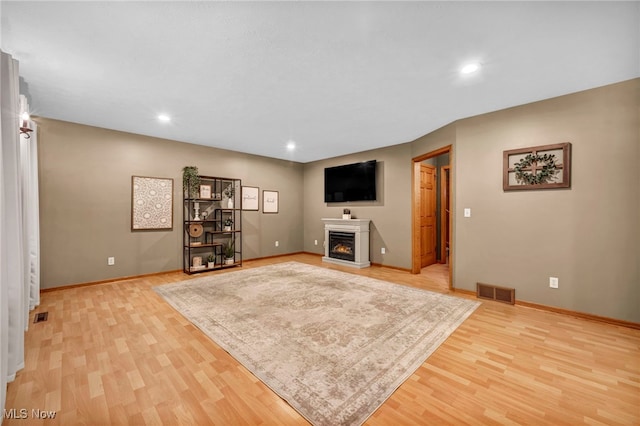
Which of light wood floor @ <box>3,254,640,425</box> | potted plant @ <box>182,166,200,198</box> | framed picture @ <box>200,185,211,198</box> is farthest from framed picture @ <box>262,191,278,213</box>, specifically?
light wood floor @ <box>3,254,640,425</box>

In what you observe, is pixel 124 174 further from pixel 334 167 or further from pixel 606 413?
pixel 606 413

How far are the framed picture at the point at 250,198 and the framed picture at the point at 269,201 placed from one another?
229mm

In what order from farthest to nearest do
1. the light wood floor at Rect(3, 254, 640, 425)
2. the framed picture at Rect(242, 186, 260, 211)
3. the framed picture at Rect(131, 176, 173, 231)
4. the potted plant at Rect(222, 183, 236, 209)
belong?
the framed picture at Rect(242, 186, 260, 211)
the potted plant at Rect(222, 183, 236, 209)
the framed picture at Rect(131, 176, 173, 231)
the light wood floor at Rect(3, 254, 640, 425)

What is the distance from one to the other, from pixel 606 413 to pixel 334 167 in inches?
216

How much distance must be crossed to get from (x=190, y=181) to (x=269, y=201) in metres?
2.02

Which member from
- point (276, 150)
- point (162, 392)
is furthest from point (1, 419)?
point (276, 150)

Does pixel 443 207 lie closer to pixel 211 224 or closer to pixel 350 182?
pixel 350 182

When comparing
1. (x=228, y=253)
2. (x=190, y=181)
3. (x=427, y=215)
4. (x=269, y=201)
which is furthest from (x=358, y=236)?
(x=190, y=181)

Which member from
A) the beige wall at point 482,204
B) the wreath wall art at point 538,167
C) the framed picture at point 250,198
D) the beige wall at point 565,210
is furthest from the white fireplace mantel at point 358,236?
the wreath wall art at point 538,167

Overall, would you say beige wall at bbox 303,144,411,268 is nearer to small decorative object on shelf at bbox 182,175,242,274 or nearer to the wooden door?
the wooden door

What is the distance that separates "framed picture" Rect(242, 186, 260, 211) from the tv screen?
5.70 ft

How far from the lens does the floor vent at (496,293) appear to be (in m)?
3.24

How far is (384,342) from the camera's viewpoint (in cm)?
226

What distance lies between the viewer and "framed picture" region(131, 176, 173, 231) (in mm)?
4453
